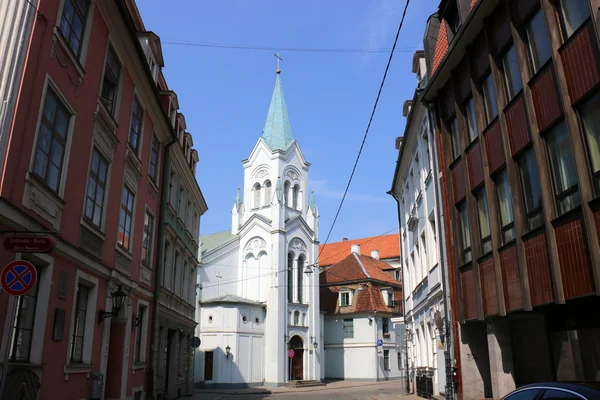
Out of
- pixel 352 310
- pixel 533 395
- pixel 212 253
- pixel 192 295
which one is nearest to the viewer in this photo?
pixel 533 395

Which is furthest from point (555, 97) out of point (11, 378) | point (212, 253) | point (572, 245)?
point (212, 253)

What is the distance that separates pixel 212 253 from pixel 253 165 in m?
→ 10.0

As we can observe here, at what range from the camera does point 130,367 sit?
1477cm

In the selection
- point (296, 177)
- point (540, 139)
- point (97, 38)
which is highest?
point (296, 177)

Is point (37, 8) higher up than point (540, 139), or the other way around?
point (37, 8)

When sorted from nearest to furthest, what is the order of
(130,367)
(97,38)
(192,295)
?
(97,38) → (130,367) → (192,295)

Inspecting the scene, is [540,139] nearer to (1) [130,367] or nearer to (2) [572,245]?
(2) [572,245]

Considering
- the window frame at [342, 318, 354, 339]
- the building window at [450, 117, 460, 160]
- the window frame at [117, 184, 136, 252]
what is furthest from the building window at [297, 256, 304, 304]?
the building window at [450, 117, 460, 160]

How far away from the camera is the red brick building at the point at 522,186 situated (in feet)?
28.6

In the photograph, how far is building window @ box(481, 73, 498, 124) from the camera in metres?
12.4

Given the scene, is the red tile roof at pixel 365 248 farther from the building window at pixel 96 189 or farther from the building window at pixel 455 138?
the building window at pixel 96 189

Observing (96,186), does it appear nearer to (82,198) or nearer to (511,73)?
(82,198)

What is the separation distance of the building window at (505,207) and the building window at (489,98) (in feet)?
5.17

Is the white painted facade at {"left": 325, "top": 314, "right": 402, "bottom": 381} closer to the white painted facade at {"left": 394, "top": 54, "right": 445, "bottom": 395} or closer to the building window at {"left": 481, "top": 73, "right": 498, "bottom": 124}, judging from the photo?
the white painted facade at {"left": 394, "top": 54, "right": 445, "bottom": 395}
